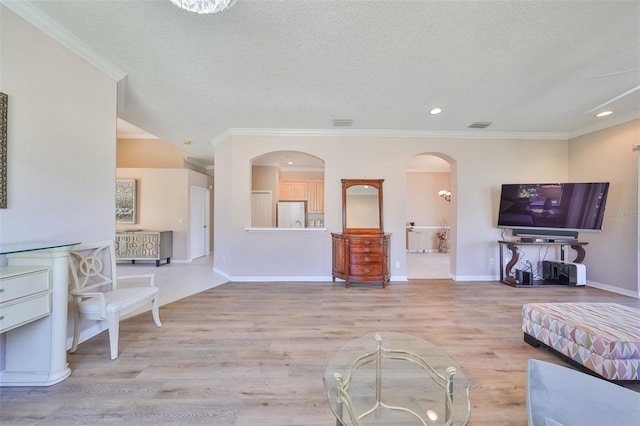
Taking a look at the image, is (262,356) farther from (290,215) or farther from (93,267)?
(290,215)

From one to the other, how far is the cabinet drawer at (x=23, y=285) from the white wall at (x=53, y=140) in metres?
0.44

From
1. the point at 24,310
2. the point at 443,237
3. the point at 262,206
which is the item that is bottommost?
the point at 443,237

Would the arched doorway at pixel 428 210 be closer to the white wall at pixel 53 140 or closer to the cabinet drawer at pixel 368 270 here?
the cabinet drawer at pixel 368 270

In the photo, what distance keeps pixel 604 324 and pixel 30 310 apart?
168 inches

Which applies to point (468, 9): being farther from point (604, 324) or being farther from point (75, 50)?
point (75, 50)

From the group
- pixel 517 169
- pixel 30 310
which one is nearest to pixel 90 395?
pixel 30 310

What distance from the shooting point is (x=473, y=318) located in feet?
9.80

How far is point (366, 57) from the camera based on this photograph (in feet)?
8.05

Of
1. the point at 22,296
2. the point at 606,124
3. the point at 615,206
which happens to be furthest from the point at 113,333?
the point at 606,124

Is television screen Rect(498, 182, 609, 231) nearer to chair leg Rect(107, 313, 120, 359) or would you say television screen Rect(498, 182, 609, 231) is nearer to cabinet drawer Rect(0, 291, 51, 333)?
chair leg Rect(107, 313, 120, 359)

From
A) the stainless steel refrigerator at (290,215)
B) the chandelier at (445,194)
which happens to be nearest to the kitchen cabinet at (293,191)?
the stainless steel refrigerator at (290,215)

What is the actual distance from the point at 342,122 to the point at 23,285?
13.2 ft

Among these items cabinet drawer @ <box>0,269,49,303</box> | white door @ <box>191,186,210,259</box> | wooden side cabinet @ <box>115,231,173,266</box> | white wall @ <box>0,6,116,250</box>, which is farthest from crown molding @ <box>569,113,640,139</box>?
wooden side cabinet @ <box>115,231,173,266</box>

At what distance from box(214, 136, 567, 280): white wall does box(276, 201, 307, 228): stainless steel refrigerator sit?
2.60m
